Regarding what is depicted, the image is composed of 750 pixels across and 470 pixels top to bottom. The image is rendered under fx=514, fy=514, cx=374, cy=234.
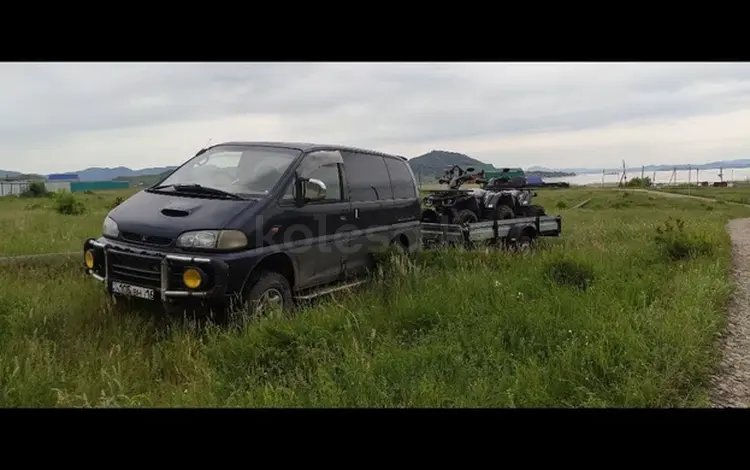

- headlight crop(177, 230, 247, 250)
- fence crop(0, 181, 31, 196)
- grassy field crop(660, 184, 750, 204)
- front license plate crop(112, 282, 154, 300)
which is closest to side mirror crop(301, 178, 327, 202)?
headlight crop(177, 230, 247, 250)

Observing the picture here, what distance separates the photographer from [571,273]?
6.43 metres

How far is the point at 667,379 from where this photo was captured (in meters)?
3.43

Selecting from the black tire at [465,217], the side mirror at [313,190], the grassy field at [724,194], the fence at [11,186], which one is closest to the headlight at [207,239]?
the side mirror at [313,190]

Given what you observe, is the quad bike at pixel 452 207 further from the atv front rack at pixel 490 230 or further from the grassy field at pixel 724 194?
the grassy field at pixel 724 194

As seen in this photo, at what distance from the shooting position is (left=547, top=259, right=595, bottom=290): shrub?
612cm

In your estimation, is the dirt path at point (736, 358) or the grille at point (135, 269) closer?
the dirt path at point (736, 358)

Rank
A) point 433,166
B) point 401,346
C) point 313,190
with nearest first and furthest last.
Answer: point 401,346 → point 313,190 → point 433,166

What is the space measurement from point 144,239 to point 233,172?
50.1 inches

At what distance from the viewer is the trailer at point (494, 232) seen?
891cm

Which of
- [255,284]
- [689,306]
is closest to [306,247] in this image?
[255,284]

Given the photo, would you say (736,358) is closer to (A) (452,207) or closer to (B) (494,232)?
(B) (494,232)

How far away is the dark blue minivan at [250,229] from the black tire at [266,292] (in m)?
0.01

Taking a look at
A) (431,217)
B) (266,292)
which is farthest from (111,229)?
(431,217)
